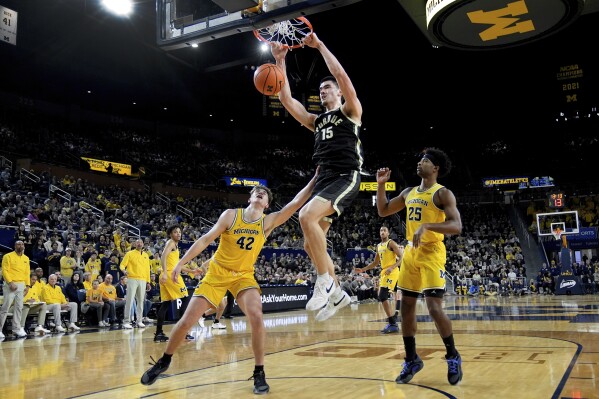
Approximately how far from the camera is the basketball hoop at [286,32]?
20.6ft

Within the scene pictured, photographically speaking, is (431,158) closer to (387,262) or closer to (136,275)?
(387,262)

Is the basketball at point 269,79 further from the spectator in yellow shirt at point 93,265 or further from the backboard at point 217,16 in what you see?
the spectator in yellow shirt at point 93,265

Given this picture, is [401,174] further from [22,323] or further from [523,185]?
[22,323]

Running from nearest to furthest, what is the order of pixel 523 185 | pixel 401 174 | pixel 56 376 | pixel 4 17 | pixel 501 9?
pixel 56 376, pixel 501 9, pixel 4 17, pixel 523 185, pixel 401 174

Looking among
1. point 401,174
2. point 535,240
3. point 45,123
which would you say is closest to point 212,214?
point 45,123

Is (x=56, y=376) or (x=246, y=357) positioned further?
(x=246, y=357)

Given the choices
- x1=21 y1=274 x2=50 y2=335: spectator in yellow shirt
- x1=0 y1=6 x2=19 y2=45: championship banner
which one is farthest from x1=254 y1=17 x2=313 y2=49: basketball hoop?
x1=0 y1=6 x2=19 y2=45: championship banner

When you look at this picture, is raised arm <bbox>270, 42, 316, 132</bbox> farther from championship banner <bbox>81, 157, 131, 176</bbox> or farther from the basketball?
Answer: championship banner <bbox>81, 157, 131, 176</bbox>

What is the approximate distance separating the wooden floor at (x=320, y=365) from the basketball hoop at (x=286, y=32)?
3.77 meters

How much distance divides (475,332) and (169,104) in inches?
1109

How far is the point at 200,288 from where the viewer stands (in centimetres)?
502

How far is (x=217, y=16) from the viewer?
777 cm

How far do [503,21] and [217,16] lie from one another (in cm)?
665

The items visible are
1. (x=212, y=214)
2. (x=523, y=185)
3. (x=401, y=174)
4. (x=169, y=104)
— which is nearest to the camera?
(x=212, y=214)
